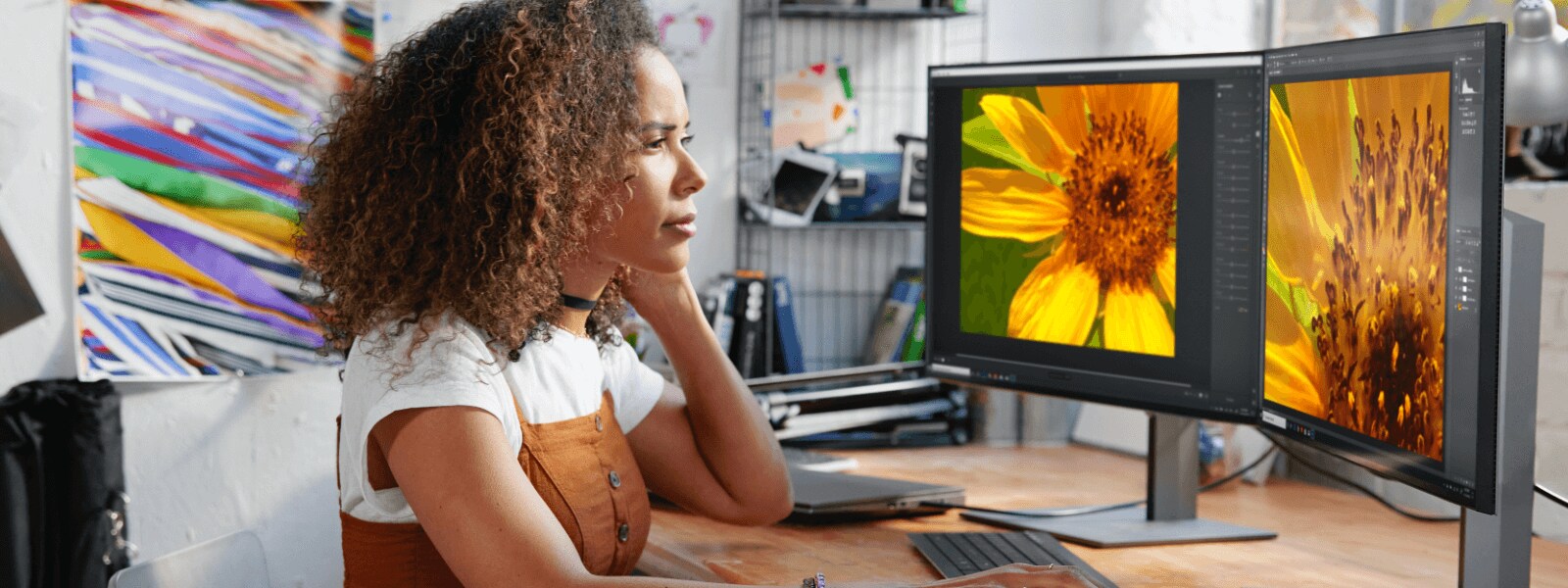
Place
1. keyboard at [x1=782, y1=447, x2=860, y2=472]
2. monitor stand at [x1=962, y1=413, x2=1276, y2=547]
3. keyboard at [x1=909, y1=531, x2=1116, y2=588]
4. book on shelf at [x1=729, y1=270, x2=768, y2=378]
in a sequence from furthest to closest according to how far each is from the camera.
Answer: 1. book on shelf at [x1=729, y1=270, x2=768, y2=378]
2. keyboard at [x1=782, y1=447, x2=860, y2=472]
3. monitor stand at [x1=962, y1=413, x2=1276, y2=547]
4. keyboard at [x1=909, y1=531, x2=1116, y2=588]

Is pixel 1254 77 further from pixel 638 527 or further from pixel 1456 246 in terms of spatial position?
pixel 638 527

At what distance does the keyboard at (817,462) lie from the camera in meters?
→ 1.98

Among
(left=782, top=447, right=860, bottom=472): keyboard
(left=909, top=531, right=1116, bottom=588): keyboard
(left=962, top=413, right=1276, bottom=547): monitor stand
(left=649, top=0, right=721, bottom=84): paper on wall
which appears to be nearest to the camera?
(left=909, top=531, right=1116, bottom=588): keyboard

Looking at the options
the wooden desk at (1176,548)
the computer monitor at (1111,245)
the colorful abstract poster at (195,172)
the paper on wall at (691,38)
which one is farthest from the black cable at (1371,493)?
the colorful abstract poster at (195,172)

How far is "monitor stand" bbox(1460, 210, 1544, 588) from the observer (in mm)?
1081

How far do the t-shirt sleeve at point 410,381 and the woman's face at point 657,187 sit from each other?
6.8 inches

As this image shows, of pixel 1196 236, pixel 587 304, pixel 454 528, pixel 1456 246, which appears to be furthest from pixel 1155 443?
pixel 454 528

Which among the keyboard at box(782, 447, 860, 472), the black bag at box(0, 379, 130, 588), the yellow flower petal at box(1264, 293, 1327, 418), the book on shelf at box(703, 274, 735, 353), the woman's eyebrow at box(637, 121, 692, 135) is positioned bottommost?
the black bag at box(0, 379, 130, 588)

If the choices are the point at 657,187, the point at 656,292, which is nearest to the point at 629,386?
the point at 656,292

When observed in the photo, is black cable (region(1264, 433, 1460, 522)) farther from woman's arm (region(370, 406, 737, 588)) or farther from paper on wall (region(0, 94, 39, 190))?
paper on wall (region(0, 94, 39, 190))

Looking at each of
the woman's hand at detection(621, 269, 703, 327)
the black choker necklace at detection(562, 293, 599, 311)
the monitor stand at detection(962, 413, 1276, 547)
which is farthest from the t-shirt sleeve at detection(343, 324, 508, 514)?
the monitor stand at detection(962, 413, 1276, 547)

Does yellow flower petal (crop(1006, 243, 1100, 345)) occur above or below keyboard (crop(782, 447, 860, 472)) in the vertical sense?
above

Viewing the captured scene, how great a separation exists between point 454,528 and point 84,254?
1.57 m

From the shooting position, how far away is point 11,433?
7.11ft
